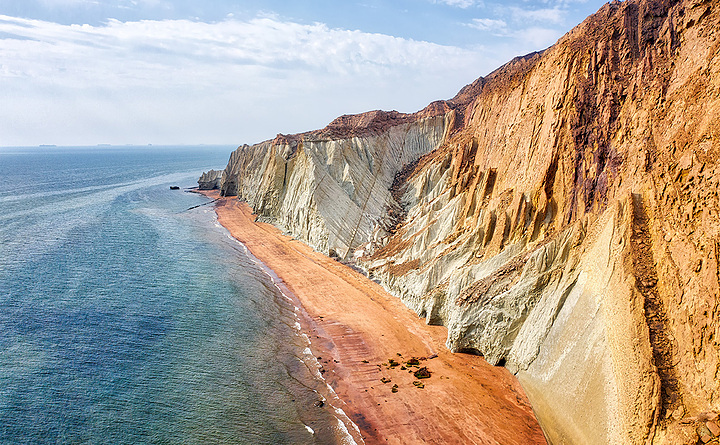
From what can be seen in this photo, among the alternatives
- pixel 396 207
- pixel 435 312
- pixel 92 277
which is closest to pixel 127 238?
pixel 92 277

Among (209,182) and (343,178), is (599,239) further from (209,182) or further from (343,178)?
(209,182)

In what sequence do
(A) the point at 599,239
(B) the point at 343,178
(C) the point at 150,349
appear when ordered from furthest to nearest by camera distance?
(B) the point at 343,178
(C) the point at 150,349
(A) the point at 599,239

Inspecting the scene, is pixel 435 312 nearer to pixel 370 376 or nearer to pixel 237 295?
pixel 370 376

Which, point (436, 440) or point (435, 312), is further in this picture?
point (435, 312)

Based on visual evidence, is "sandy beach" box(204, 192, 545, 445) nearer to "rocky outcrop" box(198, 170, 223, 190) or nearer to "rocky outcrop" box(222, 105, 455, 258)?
"rocky outcrop" box(222, 105, 455, 258)

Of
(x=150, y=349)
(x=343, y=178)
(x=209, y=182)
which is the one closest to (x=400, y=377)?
(x=150, y=349)

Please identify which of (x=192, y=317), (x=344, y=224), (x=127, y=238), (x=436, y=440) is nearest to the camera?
(x=436, y=440)

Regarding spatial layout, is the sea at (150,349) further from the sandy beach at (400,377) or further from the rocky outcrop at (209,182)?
the rocky outcrop at (209,182)
